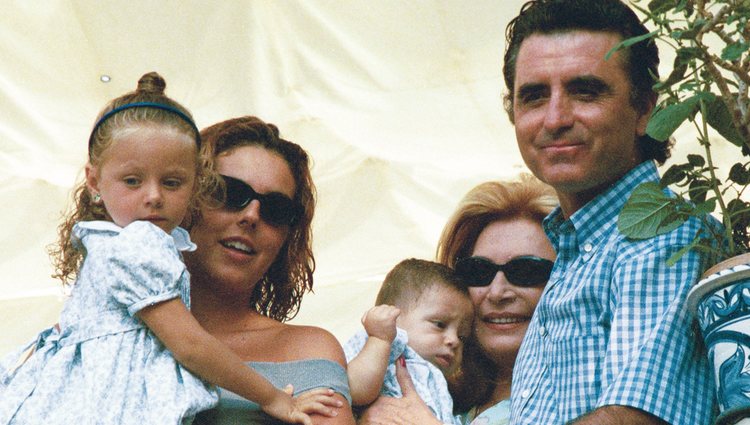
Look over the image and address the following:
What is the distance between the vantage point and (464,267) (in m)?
3.44

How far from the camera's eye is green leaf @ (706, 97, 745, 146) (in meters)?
2.10

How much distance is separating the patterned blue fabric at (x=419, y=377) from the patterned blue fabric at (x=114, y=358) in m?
0.75

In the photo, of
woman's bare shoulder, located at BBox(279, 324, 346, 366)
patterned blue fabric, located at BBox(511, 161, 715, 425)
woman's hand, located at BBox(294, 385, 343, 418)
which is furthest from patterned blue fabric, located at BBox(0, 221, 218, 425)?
patterned blue fabric, located at BBox(511, 161, 715, 425)

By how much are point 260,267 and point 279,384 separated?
38 centimetres

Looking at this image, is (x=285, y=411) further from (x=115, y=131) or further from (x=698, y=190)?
(x=698, y=190)

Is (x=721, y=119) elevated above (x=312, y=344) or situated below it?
above

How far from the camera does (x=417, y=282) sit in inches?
136

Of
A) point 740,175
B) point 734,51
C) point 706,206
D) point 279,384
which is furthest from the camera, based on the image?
point 279,384

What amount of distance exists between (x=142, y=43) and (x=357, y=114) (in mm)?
1407

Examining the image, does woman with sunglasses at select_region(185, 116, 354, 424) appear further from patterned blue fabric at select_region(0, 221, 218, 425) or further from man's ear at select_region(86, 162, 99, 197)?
man's ear at select_region(86, 162, 99, 197)

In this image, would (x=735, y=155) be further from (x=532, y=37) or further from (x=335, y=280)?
(x=532, y=37)

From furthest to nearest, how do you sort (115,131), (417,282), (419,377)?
(417,282)
(419,377)
(115,131)

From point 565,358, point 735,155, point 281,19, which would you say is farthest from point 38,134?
point 565,358

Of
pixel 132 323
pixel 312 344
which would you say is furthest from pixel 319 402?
pixel 132 323
